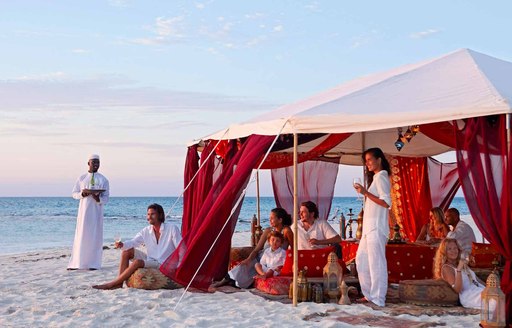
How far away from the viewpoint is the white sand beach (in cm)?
574

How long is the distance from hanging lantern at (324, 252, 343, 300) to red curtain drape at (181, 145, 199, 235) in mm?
2787

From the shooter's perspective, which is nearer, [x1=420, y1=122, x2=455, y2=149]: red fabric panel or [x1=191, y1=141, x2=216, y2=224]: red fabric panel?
[x1=420, y1=122, x2=455, y2=149]: red fabric panel

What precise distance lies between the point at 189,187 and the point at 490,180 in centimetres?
451

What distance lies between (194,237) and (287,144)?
171 centimetres

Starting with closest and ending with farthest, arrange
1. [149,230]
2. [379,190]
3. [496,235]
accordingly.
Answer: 1. [496,235]
2. [379,190]
3. [149,230]

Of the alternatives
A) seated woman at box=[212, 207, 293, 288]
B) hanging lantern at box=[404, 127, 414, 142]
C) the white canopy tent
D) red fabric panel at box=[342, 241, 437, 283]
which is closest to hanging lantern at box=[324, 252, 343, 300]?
the white canopy tent

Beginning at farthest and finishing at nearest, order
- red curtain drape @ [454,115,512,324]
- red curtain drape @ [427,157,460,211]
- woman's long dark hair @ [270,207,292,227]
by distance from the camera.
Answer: red curtain drape @ [427,157,460,211]
woman's long dark hair @ [270,207,292,227]
red curtain drape @ [454,115,512,324]

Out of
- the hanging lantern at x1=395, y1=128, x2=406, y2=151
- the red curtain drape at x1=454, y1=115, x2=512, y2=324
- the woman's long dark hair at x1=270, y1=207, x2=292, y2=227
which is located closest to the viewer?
the red curtain drape at x1=454, y1=115, x2=512, y2=324

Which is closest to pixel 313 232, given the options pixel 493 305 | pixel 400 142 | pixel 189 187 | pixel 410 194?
pixel 400 142

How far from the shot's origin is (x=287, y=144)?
8.29 metres

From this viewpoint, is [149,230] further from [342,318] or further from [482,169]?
[482,169]

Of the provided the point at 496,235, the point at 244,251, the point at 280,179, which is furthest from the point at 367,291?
the point at 280,179

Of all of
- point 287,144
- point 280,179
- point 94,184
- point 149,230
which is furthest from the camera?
point 280,179

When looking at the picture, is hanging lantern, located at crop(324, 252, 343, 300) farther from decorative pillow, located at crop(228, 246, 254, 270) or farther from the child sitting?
decorative pillow, located at crop(228, 246, 254, 270)
